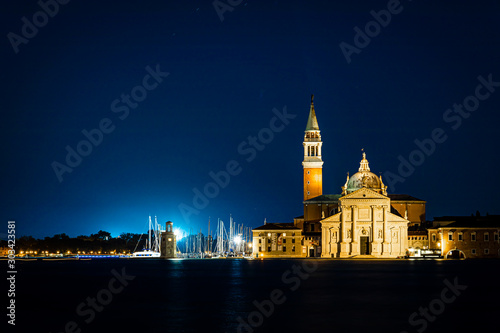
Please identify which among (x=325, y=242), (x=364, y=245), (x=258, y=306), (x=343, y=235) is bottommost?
(x=258, y=306)

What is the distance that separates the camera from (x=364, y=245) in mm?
118562

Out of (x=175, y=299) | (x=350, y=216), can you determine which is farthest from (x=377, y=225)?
(x=175, y=299)

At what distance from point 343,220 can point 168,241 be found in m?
47.9

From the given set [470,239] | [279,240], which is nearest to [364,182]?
[279,240]

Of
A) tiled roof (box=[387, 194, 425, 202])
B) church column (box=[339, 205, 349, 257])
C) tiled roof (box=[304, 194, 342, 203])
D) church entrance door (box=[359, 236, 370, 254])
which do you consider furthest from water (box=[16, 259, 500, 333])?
tiled roof (box=[387, 194, 425, 202])

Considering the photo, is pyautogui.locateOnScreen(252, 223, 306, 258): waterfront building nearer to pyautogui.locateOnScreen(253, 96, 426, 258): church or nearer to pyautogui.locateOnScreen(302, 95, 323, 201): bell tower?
pyautogui.locateOnScreen(253, 96, 426, 258): church

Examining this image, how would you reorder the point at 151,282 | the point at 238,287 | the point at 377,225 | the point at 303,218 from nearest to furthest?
1. the point at 238,287
2. the point at 151,282
3. the point at 377,225
4. the point at 303,218

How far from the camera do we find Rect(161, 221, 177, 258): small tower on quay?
154 metres

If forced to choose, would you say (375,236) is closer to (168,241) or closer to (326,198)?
(326,198)

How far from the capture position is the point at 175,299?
42.5 metres

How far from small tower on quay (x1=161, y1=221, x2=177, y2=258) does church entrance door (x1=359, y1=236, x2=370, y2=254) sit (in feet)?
155

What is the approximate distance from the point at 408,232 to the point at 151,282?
71791 millimetres

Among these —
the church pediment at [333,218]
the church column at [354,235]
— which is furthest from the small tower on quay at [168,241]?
the church column at [354,235]

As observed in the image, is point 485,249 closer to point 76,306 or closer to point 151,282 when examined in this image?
point 151,282
